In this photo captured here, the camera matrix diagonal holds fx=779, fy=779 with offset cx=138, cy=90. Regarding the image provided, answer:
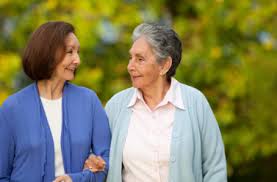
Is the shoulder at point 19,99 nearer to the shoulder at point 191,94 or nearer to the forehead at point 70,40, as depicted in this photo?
the forehead at point 70,40

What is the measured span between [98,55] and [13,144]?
12.8ft

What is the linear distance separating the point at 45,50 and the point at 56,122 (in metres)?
0.39

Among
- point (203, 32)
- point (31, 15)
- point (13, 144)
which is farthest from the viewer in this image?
point (203, 32)

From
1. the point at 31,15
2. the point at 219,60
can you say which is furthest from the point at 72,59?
the point at 219,60

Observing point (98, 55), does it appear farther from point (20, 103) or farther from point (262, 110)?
point (20, 103)

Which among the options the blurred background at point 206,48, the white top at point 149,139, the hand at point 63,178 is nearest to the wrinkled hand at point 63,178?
the hand at point 63,178

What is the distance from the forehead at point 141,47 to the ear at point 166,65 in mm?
109

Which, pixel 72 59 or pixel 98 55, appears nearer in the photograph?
pixel 72 59

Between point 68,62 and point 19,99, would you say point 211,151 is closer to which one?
point 68,62

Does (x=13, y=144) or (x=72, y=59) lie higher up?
(x=72, y=59)

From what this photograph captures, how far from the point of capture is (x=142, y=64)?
429 centimetres

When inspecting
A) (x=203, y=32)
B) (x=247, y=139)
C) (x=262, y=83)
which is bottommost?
(x=247, y=139)

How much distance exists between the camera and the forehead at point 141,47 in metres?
4.30

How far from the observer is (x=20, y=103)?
13.4 ft
